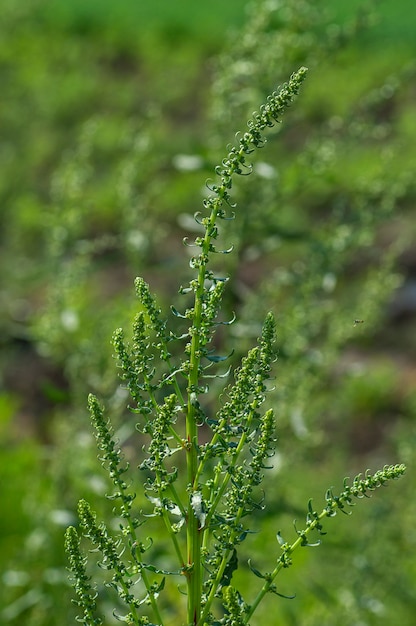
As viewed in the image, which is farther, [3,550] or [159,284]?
[159,284]

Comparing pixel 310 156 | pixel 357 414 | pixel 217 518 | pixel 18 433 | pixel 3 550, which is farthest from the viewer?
pixel 357 414

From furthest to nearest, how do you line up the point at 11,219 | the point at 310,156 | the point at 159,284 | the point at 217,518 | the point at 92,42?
1. the point at 92,42
2. the point at 11,219
3. the point at 159,284
4. the point at 310,156
5. the point at 217,518

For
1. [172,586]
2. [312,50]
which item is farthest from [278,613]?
[312,50]

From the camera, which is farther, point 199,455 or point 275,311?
point 275,311

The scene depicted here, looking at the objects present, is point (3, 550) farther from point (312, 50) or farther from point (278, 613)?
point (312, 50)

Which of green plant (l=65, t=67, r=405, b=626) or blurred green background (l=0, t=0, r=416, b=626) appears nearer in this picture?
green plant (l=65, t=67, r=405, b=626)

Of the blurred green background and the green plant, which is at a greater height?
the blurred green background

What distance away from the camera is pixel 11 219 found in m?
8.03

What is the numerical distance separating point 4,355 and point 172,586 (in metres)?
2.57

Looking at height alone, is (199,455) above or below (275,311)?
below

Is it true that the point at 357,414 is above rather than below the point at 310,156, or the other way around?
above

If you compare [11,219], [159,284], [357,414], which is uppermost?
[11,219]

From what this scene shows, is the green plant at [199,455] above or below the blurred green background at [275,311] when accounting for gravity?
below

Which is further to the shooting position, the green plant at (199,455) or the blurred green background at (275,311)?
Answer: the blurred green background at (275,311)
